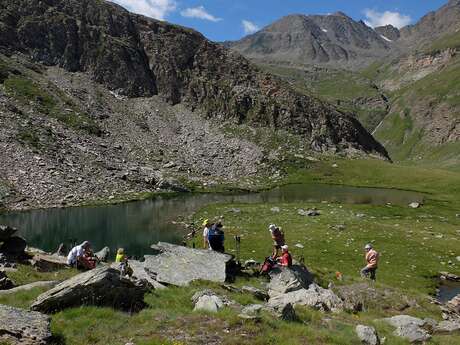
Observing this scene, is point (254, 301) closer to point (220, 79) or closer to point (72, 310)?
point (72, 310)

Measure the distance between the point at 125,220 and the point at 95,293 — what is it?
180ft

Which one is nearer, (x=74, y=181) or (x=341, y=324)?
(x=341, y=324)

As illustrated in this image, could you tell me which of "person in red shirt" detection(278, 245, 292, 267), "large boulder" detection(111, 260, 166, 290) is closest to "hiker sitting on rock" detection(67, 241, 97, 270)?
"large boulder" detection(111, 260, 166, 290)

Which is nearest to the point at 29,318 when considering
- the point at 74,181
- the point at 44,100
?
the point at 74,181

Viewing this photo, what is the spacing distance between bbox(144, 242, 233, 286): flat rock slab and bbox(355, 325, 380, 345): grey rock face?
8.91 metres

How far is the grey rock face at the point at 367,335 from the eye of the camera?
18.8 meters

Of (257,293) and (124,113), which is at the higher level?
(124,113)

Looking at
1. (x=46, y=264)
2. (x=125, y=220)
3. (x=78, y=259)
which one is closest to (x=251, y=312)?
(x=78, y=259)

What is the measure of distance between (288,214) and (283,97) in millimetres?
127815

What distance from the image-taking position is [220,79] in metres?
195

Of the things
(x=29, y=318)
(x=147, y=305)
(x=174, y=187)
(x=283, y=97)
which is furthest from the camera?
(x=283, y=97)

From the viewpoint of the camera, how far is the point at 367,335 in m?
19.2

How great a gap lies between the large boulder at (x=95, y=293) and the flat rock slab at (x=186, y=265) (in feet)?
18.7

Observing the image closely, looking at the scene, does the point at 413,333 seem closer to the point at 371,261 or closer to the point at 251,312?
the point at 251,312
